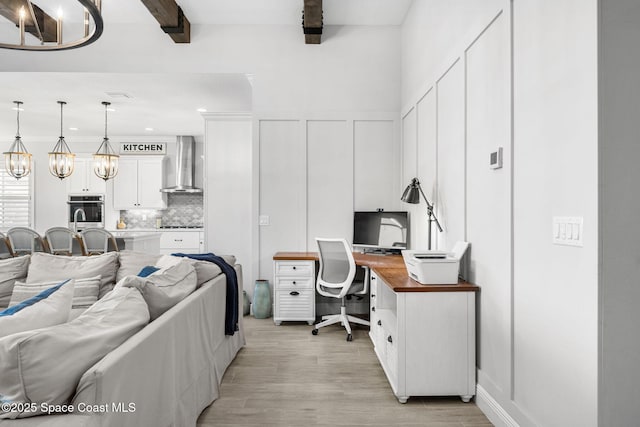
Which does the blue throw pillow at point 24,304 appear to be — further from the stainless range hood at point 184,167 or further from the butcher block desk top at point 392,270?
the stainless range hood at point 184,167

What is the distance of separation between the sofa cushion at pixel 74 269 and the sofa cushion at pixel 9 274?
8 cm

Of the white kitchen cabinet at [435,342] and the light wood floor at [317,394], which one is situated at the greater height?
the white kitchen cabinet at [435,342]

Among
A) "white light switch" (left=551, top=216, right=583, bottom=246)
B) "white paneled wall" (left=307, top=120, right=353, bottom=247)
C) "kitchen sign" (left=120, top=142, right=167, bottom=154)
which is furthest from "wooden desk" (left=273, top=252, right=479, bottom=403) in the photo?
"kitchen sign" (left=120, top=142, right=167, bottom=154)

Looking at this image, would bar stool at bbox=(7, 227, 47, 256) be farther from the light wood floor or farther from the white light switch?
the white light switch

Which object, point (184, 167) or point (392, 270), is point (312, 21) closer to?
point (392, 270)

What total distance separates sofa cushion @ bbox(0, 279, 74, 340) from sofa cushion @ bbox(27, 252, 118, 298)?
1.24 metres

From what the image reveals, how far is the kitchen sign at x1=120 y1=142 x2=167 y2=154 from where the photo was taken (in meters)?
8.38

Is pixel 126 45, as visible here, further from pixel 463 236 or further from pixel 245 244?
pixel 463 236

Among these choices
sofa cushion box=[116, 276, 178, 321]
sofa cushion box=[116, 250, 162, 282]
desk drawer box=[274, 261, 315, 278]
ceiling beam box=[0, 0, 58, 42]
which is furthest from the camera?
desk drawer box=[274, 261, 315, 278]

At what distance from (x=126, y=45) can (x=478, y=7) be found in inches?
153

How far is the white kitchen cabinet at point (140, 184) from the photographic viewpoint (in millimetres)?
8188

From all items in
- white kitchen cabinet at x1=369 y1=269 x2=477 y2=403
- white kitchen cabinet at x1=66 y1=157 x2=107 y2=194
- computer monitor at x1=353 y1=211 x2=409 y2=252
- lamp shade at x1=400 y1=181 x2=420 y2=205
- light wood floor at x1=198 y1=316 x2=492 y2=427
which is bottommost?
light wood floor at x1=198 y1=316 x2=492 y2=427

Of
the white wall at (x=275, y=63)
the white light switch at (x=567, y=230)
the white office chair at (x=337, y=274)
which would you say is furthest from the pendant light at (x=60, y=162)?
the white light switch at (x=567, y=230)
